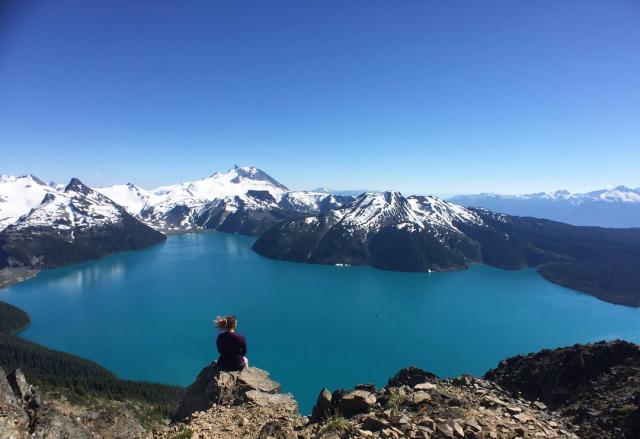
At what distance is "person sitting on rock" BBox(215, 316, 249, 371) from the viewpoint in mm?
12766

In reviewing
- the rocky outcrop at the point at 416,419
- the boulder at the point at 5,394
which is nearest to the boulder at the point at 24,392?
the boulder at the point at 5,394

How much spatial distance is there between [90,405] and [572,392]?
177 feet

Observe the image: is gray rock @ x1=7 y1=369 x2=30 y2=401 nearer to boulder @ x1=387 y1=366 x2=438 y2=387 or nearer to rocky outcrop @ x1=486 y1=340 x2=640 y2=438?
boulder @ x1=387 y1=366 x2=438 y2=387

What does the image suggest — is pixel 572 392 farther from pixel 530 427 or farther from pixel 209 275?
pixel 209 275

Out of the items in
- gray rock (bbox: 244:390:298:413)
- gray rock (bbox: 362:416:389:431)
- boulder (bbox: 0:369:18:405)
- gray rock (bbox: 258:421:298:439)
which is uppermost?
gray rock (bbox: 362:416:389:431)

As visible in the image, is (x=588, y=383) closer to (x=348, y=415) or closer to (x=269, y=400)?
(x=348, y=415)

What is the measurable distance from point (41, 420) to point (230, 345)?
5181 millimetres

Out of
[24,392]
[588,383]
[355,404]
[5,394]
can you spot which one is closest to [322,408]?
[355,404]

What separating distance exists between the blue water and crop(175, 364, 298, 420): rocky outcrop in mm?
48296

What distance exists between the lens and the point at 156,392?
194 ft

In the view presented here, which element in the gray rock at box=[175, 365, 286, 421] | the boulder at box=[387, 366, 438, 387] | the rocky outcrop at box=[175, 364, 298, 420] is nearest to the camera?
the rocky outcrop at box=[175, 364, 298, 420]

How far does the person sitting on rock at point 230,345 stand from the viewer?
12766 mm

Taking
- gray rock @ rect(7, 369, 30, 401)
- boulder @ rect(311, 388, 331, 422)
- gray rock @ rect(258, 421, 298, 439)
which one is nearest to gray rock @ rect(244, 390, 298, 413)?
boulder @ rect(311, 388, 331, 422)

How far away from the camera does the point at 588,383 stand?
63.4 ft
